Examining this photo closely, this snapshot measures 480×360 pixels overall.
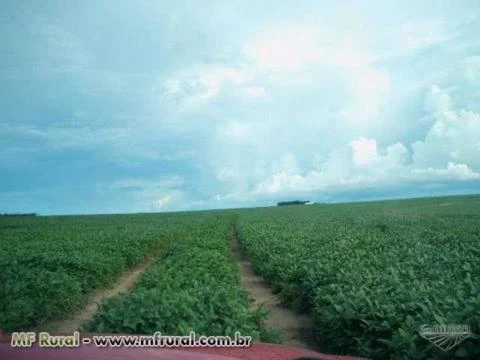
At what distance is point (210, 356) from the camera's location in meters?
2.50

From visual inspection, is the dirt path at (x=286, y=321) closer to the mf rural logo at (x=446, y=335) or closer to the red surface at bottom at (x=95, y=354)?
the mf rural logo at (x=446, y=335)

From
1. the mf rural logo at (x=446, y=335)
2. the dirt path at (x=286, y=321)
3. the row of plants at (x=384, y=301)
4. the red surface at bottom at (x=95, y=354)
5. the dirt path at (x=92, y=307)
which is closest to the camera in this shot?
the red surface at bottom at (x=95, y=354)

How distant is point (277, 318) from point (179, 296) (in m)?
4.04

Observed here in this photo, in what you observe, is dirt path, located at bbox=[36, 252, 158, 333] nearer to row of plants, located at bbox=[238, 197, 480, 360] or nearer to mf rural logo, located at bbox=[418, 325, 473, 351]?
row of plants, located at bbox=[238, 197, 480, 360]

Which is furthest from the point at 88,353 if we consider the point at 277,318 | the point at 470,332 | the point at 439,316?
the point at 277,318

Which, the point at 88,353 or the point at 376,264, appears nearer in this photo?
the point at 88,353

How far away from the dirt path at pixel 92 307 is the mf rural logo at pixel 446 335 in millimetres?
3996

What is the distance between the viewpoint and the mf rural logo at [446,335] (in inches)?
184

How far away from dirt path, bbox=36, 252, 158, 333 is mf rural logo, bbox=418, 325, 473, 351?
400 cm

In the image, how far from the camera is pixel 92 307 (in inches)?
457

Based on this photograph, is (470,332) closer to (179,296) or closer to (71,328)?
(179,296)

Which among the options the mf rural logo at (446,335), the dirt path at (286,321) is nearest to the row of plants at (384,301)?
the mf rural logo at (446,335)

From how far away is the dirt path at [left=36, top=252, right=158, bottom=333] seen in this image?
9.46 metres

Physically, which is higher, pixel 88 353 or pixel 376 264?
pixel 88 353
